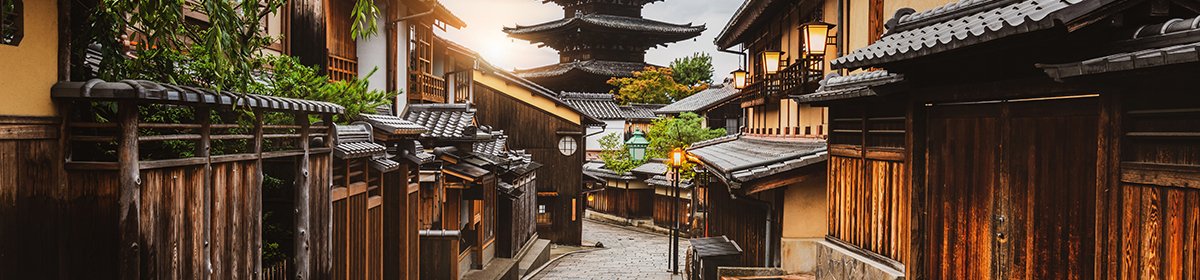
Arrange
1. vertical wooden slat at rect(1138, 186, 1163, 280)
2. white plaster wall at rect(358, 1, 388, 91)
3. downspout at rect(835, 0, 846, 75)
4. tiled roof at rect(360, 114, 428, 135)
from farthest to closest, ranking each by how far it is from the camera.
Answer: white plaster wall at rect(358, 1, 388, 91) < downspout at rect(835, 0, 846, 75) < tiled roof at rect(360, 114, 428, 135) < vertical wooden slat at rect(1138, 186, 1163, 280)

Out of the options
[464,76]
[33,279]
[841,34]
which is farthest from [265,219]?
[464,76]

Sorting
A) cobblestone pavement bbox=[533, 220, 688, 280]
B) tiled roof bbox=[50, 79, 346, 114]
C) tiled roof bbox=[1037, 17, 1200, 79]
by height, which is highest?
tiled roof bbox=[1037, 17, 1200, 79]

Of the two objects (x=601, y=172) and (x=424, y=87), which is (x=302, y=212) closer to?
(x=424, y=87)

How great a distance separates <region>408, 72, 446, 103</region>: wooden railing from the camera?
690 inches

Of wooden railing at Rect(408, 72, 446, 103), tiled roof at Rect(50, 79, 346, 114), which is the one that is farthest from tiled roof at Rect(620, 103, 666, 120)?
tiled roof at Rect(50, 79, 346, 114)

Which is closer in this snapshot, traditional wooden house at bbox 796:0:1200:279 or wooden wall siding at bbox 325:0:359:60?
traditional wooden house at bbox 796:0:1200:279

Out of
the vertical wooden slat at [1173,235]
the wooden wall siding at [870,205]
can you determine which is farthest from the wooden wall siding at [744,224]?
the vertical wooden slat at [1173,235]

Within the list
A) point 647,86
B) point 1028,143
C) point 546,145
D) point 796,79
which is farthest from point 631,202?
point 1028,143

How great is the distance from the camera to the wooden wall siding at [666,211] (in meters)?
30.5

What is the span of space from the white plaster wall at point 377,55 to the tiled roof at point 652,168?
17.9m

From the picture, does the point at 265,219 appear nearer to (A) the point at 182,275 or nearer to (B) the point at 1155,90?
(A) the point at 182,275

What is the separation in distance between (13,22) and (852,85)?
8.18m

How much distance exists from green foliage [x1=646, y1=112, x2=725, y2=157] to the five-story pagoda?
7675 mm

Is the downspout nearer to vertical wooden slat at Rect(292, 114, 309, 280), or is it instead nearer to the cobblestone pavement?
vertical wooden slat at Rect(292, 114, 309, 280)
